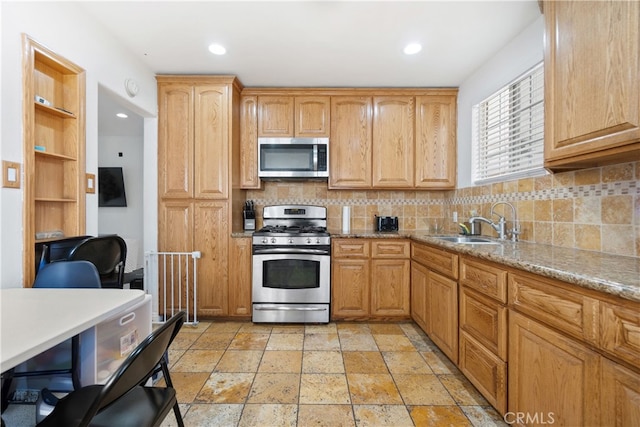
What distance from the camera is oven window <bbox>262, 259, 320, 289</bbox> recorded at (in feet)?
9.08

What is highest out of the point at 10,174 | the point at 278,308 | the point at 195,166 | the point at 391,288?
the point at 195,166

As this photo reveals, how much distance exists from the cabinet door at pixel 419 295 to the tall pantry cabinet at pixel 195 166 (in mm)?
1933

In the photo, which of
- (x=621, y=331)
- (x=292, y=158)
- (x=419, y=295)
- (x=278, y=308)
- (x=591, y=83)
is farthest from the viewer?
(x=292, y=158)

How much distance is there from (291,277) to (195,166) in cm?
148

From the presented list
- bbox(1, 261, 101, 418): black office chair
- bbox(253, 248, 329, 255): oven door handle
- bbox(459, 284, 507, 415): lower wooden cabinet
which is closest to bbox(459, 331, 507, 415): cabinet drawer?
bbox(459, 284, 507, 415): lower wooden cabinet

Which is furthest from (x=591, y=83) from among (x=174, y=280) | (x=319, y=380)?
(x=174, y=280)

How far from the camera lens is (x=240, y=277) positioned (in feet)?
9.21

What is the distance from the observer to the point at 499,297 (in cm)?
142

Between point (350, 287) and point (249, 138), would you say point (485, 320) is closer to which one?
point (350, 287)

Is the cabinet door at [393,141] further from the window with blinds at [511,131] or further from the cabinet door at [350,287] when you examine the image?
the cabinet door at [350,287]

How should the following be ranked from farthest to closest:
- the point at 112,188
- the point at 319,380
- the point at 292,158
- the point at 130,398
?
1. the point at 112,188
2. the point at 292,158
3. the point at 319,380
4. the point at 130,398

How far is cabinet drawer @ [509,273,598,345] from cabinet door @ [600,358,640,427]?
0.09 meters

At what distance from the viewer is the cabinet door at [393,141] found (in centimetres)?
304

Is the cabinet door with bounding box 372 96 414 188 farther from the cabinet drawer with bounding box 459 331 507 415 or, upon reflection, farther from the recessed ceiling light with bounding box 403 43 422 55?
the cabinet drawer with bounding box 459 331 507 415
